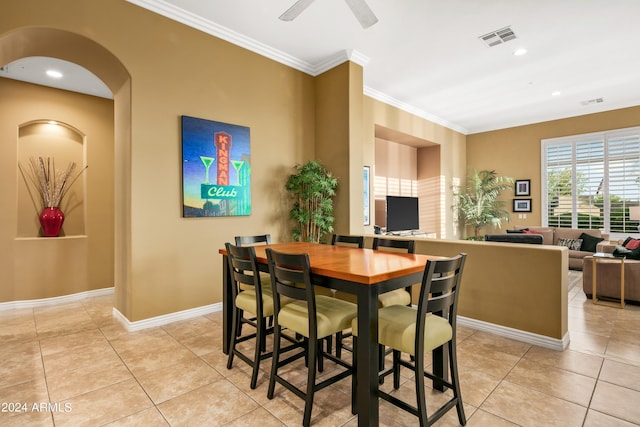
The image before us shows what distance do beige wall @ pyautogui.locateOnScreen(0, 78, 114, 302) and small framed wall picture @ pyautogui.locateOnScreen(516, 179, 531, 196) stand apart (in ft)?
28.2

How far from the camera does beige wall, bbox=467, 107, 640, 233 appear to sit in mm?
6949

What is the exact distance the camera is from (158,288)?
11.6ft

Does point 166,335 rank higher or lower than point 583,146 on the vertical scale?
lower

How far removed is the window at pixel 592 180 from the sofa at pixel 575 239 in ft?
1.29

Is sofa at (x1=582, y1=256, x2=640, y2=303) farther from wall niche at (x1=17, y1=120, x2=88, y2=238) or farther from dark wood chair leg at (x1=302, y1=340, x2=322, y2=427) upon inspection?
wall niche at (x1=17, y1=120, x2=88, y2=238)

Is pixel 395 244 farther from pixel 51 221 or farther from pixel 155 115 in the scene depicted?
pixel 51 221

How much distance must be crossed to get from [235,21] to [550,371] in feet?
15.0

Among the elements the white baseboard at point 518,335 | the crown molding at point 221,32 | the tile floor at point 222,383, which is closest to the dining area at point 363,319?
the tile floor at point 222,383

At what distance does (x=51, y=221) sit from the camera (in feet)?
14.7

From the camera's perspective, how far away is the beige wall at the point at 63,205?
4.20m

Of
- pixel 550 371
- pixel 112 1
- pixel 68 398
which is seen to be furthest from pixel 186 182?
pixel 550 371

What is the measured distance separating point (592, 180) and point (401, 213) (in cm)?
440

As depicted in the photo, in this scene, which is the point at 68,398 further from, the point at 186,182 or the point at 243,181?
the point at 243,181

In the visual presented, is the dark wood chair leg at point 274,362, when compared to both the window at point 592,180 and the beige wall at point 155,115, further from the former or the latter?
the window at point 592,180
